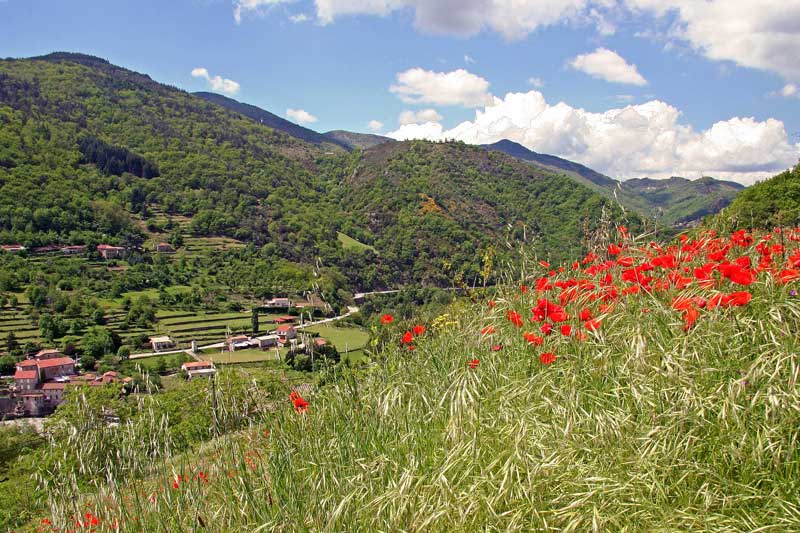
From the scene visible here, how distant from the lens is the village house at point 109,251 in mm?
68125

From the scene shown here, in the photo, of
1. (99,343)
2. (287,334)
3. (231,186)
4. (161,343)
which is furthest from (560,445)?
(231,186)

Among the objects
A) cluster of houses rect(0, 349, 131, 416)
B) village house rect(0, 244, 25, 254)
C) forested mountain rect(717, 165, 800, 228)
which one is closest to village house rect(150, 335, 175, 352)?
cluster of houses rect(0, 349, 131, 416)

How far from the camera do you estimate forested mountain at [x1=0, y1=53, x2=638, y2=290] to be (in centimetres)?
7650

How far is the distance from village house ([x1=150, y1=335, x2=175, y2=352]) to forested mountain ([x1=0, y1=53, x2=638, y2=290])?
1873 centimetres

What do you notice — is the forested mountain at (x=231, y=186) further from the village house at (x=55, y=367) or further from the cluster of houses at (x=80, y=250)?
the village house at (x=55, y=367)

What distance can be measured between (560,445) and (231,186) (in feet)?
371

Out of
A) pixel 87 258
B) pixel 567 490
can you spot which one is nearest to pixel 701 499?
pixel 567 490

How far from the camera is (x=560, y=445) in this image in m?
2.19

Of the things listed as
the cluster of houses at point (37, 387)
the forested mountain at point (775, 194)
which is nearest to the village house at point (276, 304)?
the cluster of houses at point (37, 387)

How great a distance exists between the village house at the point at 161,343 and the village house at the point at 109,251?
33.5 meters

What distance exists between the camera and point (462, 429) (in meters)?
2.37

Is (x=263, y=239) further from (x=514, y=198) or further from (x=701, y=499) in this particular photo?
Answer: (x=701, y=499)

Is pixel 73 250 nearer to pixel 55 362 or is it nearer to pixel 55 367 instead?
pixel 55 362

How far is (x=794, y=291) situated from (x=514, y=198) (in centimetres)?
10981
